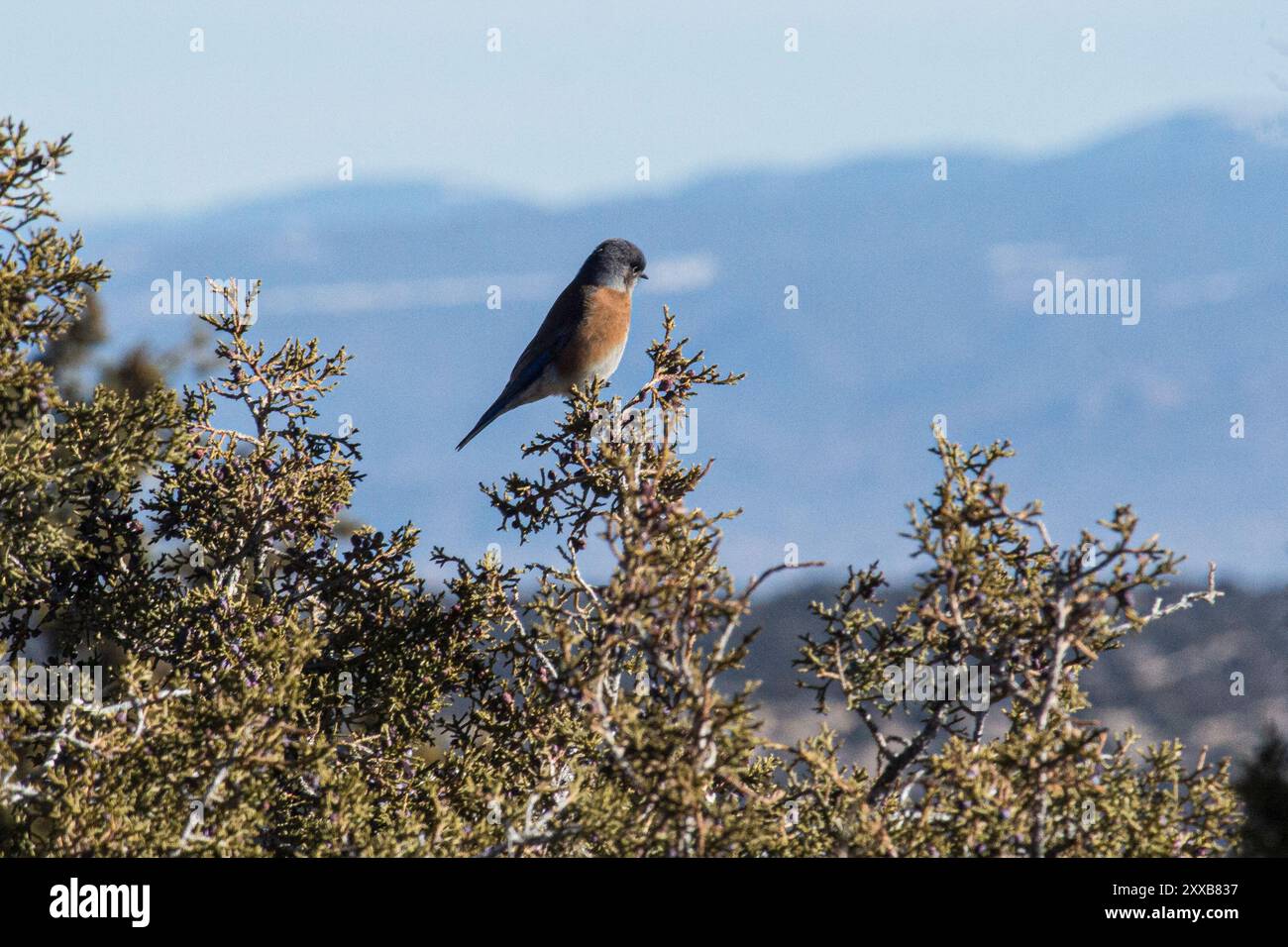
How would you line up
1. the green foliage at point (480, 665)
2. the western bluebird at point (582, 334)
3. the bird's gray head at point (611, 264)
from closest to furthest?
the green foliage at point (480, 665), the western bluebird at point (582, 334), the bird's gray head at point (611, 264)

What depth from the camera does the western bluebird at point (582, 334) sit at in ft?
32.3

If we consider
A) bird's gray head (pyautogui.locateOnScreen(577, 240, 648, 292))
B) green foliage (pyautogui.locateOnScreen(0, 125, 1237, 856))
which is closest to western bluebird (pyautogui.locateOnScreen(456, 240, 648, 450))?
bird's gray head (pyautogui.locateOnScreen(577, 240, 648, 292))

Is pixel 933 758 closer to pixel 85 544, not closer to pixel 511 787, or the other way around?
pixel 511 787

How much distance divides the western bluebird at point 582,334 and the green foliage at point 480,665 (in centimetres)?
408

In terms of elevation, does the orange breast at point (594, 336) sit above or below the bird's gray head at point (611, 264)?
below

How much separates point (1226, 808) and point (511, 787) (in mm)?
2442

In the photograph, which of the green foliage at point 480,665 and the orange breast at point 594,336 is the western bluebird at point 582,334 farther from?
the green foliage at point 480,665

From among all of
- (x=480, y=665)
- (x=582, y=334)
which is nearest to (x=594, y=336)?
(x=582, y=334)

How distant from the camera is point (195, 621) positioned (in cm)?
518

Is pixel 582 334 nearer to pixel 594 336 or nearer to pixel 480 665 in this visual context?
pixel 594 336

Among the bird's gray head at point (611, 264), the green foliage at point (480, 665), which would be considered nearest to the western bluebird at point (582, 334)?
the bird's gray head at point (611, 264)

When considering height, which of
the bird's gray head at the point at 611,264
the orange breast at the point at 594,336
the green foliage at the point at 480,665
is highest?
the bird's gray head at the point at 611,264

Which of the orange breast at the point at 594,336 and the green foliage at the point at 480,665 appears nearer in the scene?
the green foliage at the point at 480,665

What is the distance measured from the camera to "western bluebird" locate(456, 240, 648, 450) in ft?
32.3
